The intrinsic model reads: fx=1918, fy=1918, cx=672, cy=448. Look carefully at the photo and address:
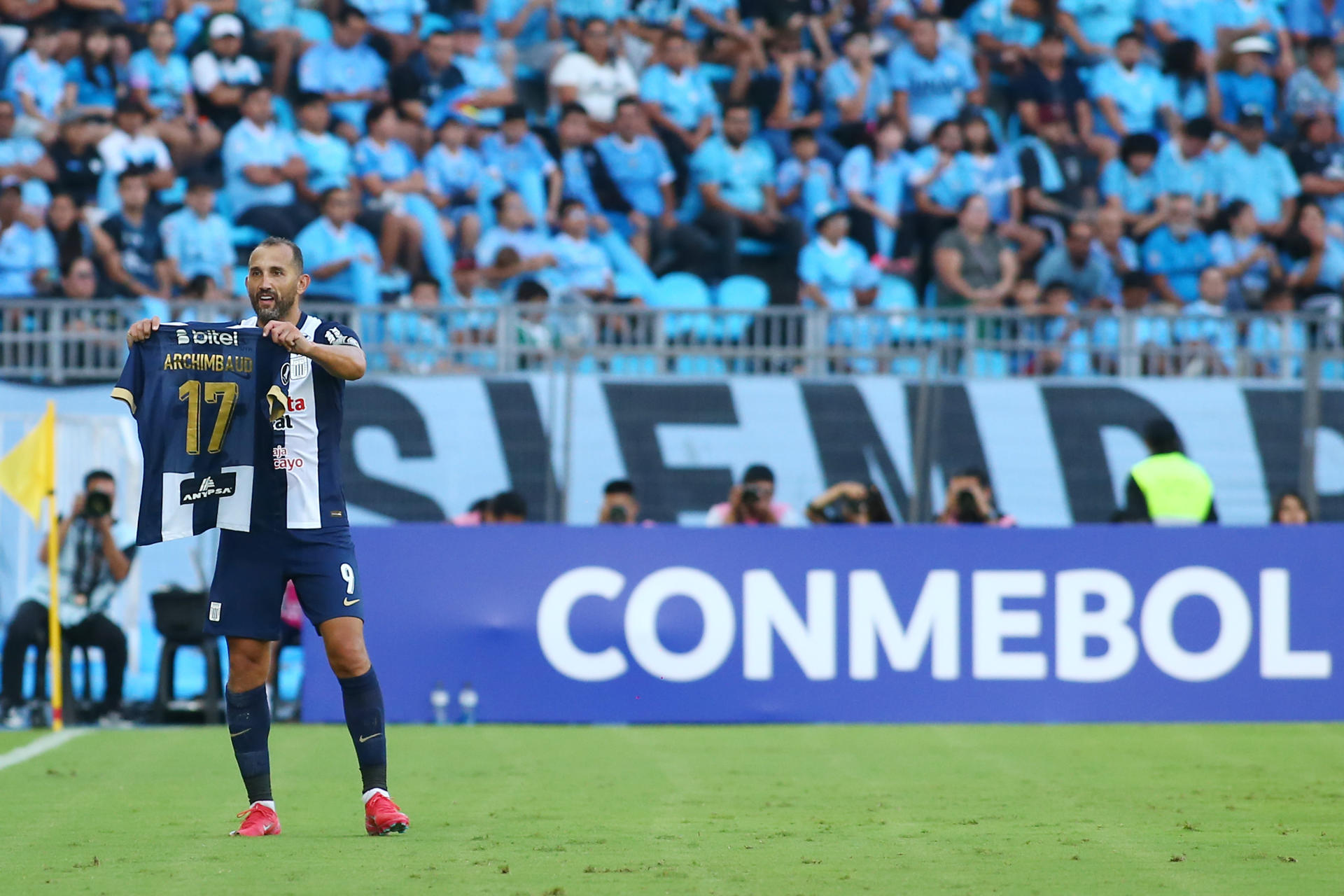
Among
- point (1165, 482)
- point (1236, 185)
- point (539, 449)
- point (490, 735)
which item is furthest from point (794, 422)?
point (1236, 185)

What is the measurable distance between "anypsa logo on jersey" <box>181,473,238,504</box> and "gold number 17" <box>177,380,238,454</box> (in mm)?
105

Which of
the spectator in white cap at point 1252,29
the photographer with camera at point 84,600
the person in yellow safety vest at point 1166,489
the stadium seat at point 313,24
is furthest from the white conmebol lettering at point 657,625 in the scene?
the spectator in white cap at point 1252,29

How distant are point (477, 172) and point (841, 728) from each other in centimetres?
780

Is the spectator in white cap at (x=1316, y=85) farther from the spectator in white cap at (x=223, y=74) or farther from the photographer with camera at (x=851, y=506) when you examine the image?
the spectator in white cap at (x=223, y=74)

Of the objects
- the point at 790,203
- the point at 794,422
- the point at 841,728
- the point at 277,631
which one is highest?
the point at 790,203

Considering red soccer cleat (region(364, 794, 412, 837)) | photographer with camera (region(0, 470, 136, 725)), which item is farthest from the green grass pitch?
photographer with camera (region(0, 470, 136, 725))

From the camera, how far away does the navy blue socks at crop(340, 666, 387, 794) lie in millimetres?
7074

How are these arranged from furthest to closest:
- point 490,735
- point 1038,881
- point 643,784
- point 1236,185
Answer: point 1236,185 → point 490,735 → point 643,784 → point 1038,881

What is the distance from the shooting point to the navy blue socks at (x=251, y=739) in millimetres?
7207

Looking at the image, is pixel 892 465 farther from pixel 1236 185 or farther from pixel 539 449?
pixel 1236 185

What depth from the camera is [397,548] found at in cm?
1267

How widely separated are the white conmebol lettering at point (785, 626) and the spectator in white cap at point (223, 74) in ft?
26.5

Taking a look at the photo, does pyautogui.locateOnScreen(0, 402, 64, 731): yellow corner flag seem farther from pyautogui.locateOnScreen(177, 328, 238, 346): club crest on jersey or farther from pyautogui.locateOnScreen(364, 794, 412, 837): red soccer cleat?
pyautogui.locateOnScreen(364, 794, 412, 837): red soccer cleat

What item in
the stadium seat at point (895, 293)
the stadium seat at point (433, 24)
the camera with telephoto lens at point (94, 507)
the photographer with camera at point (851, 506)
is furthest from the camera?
the stadium seat at point (433, 24)
